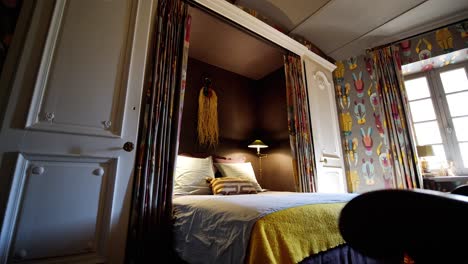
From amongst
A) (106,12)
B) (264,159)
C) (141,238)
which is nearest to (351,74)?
(264,159)

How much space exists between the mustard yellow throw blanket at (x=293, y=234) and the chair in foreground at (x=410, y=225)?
427 millimetres

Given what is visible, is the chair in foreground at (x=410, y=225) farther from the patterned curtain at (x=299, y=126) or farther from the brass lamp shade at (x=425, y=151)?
the brass lamp shade at (x=425, y=151)

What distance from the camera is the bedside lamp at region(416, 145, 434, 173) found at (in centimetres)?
254

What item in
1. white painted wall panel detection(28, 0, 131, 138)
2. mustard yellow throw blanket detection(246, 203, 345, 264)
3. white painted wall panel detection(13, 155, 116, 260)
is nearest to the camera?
mustard yellow throw blanket detection(246, 203, 345, 264)

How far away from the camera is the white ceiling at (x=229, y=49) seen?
242cm

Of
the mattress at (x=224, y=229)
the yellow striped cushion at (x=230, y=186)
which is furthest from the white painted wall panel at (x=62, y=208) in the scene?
the yellow striped cushion at (x=230, y=186)

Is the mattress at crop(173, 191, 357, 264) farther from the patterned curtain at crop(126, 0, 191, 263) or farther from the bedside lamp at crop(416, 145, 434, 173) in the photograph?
the bedside lamp at crop(416, 145, 434, 173)

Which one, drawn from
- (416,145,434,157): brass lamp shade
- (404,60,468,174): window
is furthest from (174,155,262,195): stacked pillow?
(404,60,468,174): window

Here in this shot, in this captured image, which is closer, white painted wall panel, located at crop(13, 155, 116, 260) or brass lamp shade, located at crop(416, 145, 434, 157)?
white painted wall panel, located at crop(13, 155, 116, 260)

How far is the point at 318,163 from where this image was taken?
2635 millimetres

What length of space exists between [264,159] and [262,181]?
333 mm

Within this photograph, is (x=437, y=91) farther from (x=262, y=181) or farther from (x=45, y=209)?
(x=45, y=209)

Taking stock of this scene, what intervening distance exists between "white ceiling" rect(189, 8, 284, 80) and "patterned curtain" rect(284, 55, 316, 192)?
38 cm

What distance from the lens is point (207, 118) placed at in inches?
107
